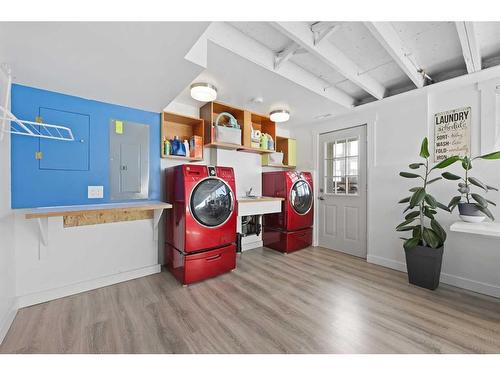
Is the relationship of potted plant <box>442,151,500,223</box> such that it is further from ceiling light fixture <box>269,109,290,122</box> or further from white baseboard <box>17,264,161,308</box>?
white baseboard <box>17,264,161,308</box>

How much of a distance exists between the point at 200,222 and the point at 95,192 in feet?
3.76

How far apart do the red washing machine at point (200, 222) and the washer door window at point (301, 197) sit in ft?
3.92

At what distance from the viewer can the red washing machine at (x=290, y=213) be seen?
10.6 ft

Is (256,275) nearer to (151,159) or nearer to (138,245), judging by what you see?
(138,245)

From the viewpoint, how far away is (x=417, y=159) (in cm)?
258

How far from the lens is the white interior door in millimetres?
3158

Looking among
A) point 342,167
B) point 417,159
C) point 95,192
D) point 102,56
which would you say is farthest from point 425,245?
point 95,192

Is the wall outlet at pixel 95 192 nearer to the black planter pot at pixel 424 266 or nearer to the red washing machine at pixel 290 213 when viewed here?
the red washing machine at pixel 290 213

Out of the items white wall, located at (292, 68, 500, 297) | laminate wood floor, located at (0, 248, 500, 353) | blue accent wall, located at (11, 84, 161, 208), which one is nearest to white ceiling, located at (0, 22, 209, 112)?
blue accent wall, located at (11, 84, 161, 208)

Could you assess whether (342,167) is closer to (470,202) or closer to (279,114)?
(279,114)

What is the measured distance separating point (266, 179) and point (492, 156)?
2578mm

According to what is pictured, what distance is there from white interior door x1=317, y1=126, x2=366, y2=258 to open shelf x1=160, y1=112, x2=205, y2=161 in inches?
85.6

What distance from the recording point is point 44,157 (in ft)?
6.23

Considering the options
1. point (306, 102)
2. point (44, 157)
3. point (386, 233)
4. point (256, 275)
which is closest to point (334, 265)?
point (386, 233)
